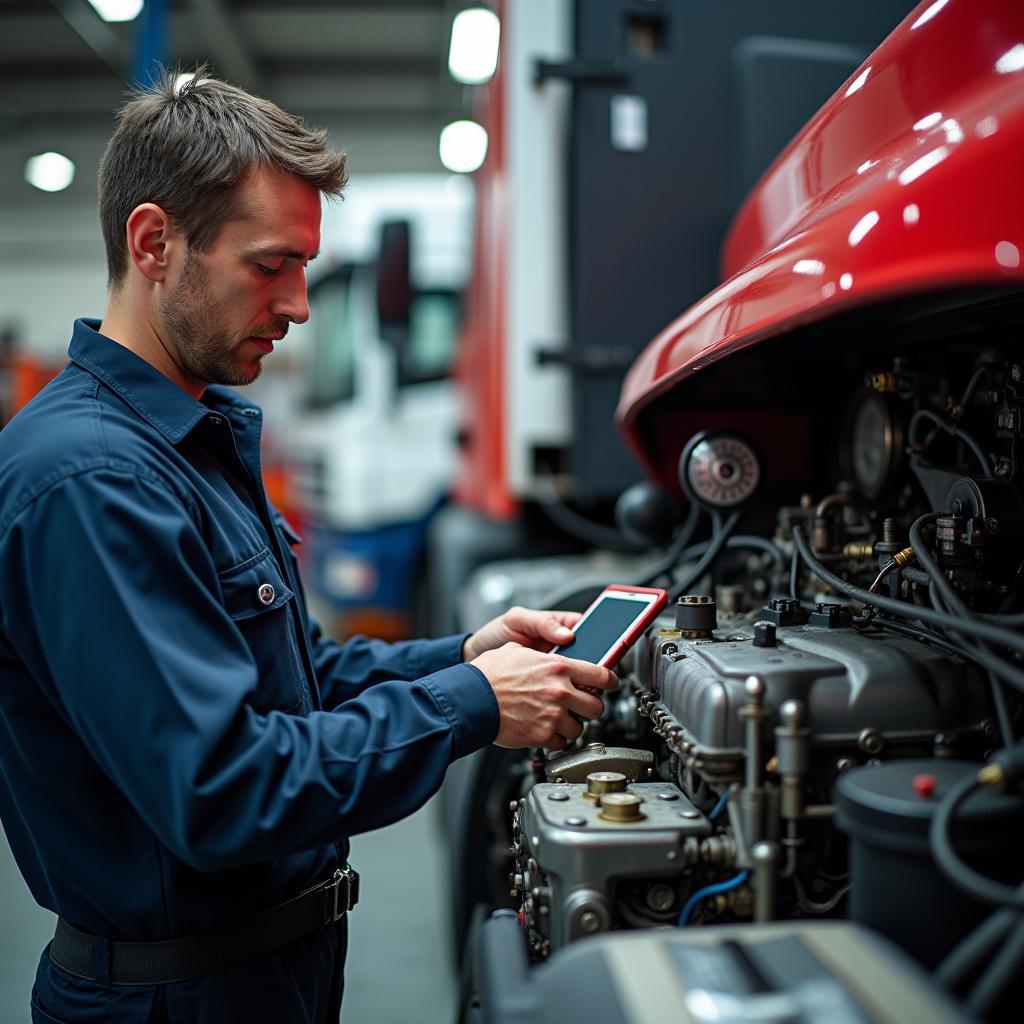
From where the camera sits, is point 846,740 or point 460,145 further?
point 460,145

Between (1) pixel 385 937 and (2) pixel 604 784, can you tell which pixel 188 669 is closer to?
(2) pixel 604 784

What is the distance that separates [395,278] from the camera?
3.68 meters

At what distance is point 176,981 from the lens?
42.4 inches

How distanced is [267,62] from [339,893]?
8.28m

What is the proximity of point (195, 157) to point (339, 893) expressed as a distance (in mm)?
878

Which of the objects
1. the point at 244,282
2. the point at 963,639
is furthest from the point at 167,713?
the point at 963,639

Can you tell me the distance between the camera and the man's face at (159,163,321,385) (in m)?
1.17

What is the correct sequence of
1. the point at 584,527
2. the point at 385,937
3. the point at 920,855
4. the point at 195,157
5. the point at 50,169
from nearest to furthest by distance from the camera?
the point at 920,855 < the point at 195,157 < the point at 385,937 < the point at 584,527 < the point at 50,169

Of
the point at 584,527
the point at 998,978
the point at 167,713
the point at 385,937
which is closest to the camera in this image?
the point at 998,978

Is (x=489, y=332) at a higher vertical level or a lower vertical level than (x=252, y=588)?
higher

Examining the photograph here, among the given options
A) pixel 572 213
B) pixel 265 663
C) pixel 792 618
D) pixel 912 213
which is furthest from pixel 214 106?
pixel 572 213

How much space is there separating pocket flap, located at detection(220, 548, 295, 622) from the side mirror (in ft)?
8.48

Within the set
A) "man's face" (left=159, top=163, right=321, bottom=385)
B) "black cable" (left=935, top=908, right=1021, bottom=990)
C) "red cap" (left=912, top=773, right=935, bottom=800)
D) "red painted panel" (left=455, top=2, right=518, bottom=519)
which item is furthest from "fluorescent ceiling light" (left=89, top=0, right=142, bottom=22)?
"black cable" (left=935, top=908, right=1021, bottom=990)

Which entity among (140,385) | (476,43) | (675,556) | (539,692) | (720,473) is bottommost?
(539,692)
